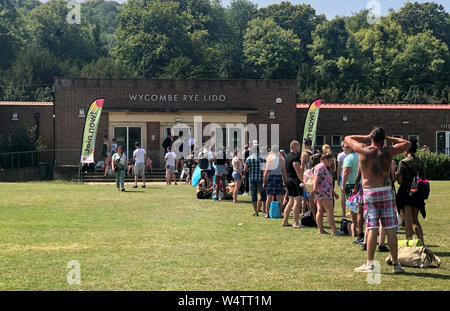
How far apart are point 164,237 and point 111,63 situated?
6210cm

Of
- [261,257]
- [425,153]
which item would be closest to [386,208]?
[261,257]

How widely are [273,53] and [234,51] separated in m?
7.55

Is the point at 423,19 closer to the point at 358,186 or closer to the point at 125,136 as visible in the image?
the point at 125,136

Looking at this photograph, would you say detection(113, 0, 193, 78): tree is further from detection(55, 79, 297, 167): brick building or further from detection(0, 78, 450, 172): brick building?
detection(55, 79, 297, 167): brick building

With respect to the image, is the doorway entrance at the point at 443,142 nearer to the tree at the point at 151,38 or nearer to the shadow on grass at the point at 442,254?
the shadow on grass at the point at 442,254

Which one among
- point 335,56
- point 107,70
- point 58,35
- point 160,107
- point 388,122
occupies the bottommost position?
point 388,122

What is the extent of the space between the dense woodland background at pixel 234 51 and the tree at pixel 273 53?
12 cm

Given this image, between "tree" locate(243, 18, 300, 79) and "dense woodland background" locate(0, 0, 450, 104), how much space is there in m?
0.12

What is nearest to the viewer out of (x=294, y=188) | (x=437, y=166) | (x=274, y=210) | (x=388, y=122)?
(x=294, y=188)

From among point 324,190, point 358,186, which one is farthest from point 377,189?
point 324,190

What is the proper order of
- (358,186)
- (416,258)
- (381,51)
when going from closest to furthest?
(416,258)
(358,186)
(381,51)

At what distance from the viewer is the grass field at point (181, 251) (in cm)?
891

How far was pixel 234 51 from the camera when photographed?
292ft

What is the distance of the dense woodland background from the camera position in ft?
238
